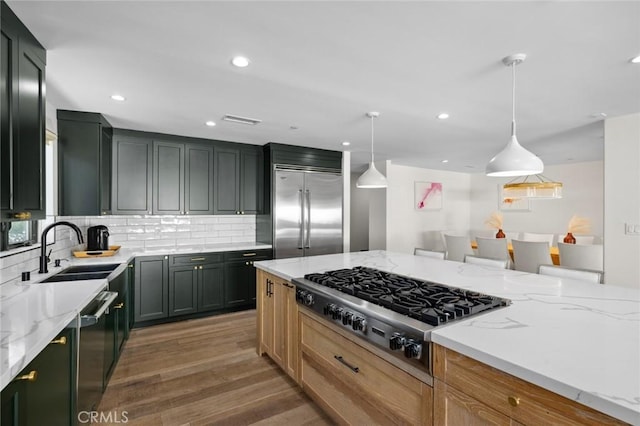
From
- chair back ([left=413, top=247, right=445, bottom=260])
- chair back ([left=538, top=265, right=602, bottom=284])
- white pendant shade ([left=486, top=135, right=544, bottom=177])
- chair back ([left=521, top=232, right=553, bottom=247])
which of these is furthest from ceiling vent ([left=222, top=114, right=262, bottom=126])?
chair back ([left=521, top=232, right=553, bottom=247])

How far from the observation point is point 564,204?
6.60 metres

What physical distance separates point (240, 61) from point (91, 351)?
6.81 feet

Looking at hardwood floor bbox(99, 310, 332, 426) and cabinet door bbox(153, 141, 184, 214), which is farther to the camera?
cabinet door bbox(153, 141, 184, 214)

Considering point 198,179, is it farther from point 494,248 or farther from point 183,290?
point 494,248

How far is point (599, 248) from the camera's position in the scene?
377 centimetres

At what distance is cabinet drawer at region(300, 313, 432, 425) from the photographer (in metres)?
1.38

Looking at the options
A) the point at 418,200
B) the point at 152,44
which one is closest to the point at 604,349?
the point at 152,44

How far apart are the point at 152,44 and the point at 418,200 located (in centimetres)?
623

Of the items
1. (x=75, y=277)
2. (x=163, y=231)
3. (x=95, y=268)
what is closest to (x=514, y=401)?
(x=75, y=277)

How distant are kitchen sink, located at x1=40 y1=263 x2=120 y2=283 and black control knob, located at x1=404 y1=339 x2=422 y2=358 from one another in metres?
2.41

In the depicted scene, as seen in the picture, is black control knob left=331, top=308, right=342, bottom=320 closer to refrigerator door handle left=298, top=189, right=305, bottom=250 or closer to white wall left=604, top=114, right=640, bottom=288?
refrigerator door handle left=298, top=189, right=305, bottom=250

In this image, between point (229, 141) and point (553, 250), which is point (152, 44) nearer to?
point (229, 141)

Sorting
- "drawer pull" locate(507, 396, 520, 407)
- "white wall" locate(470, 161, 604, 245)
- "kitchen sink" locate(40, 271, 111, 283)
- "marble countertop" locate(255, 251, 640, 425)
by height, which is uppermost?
"white wall" locate(470, 161, 604, 245)

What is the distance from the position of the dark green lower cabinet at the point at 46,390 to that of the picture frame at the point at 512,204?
8.16 metres
